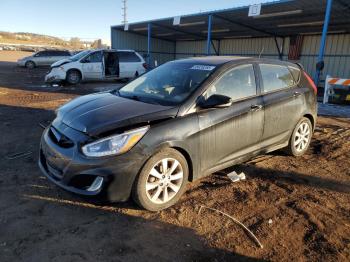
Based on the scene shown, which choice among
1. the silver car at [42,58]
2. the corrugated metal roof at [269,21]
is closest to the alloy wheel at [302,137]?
the corrugated metal roof at [269,21]

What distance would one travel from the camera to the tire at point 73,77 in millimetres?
14875

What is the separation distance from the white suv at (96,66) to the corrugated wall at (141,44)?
9745 millimetres

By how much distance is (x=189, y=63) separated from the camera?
14.9 ft

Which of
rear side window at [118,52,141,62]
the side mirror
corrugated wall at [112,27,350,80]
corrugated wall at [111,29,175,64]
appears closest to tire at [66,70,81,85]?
rear side window at [118,52,141,62]

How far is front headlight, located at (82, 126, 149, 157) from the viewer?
10.3 ft

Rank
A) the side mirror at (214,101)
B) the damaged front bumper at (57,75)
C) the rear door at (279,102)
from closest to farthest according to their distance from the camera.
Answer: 1. the side mirror at (214,101)
2. the rear door at (279,102)
3. the damaged front bumper at (57,75)

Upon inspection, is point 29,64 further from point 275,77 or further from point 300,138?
point 300,138

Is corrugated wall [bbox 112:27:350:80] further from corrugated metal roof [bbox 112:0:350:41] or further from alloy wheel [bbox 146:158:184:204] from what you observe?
alloy wheel [bbox 146:158:184:204]

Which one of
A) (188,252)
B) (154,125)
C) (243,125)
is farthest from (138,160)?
(243,125)

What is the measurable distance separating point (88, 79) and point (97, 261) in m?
14.1

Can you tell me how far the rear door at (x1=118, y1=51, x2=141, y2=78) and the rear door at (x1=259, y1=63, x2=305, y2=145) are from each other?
12.2 meters

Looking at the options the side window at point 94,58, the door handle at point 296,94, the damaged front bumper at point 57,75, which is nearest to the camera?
the door handle at point 296,94

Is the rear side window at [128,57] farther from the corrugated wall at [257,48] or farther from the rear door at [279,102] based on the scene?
the rear door at [279,102]

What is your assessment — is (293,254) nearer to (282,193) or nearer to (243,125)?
(282,193)
